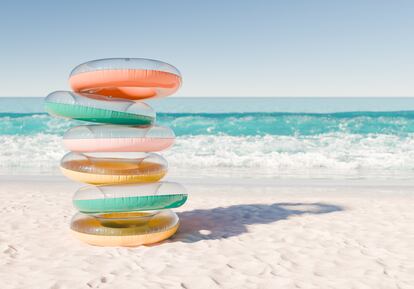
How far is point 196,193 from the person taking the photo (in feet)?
29.4

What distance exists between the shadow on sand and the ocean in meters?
4.09

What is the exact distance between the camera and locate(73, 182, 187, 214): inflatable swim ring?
4.89 m

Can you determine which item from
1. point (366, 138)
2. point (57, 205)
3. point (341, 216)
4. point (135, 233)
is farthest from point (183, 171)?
point (366, 138)

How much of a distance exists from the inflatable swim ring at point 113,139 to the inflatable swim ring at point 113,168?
245 mm

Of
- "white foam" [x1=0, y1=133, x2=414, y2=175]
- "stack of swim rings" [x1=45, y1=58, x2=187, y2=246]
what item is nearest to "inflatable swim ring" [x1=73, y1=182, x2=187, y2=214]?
"stack of swim rings" [x1=45, y1=58, x2=187, y2=246]

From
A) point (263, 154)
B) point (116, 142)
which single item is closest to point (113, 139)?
point (116, 142)

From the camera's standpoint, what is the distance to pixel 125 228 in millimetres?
5133

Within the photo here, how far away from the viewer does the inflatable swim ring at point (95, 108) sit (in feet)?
16.2

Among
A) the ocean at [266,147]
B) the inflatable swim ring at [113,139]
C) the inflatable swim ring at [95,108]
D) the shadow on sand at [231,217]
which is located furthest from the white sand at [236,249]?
the ocean at [266,147]

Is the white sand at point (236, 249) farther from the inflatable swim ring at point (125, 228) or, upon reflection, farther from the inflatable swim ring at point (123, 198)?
the inflatable swim ring at point (123, 198)

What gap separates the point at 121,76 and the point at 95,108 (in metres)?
0.46

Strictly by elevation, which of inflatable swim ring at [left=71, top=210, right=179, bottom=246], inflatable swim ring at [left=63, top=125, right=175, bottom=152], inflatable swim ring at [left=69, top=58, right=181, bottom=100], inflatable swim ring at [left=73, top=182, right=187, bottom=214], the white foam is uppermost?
inflatable swim ring at [left=69, top=58, right=181, bottom=100]

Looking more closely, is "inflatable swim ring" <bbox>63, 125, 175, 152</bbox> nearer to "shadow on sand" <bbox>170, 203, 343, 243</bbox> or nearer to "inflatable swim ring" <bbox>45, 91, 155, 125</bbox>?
"inflatable swim ring" <bbox>45, 91, 155, 125</bbox>

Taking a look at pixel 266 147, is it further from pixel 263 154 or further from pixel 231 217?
pixel 231 217
